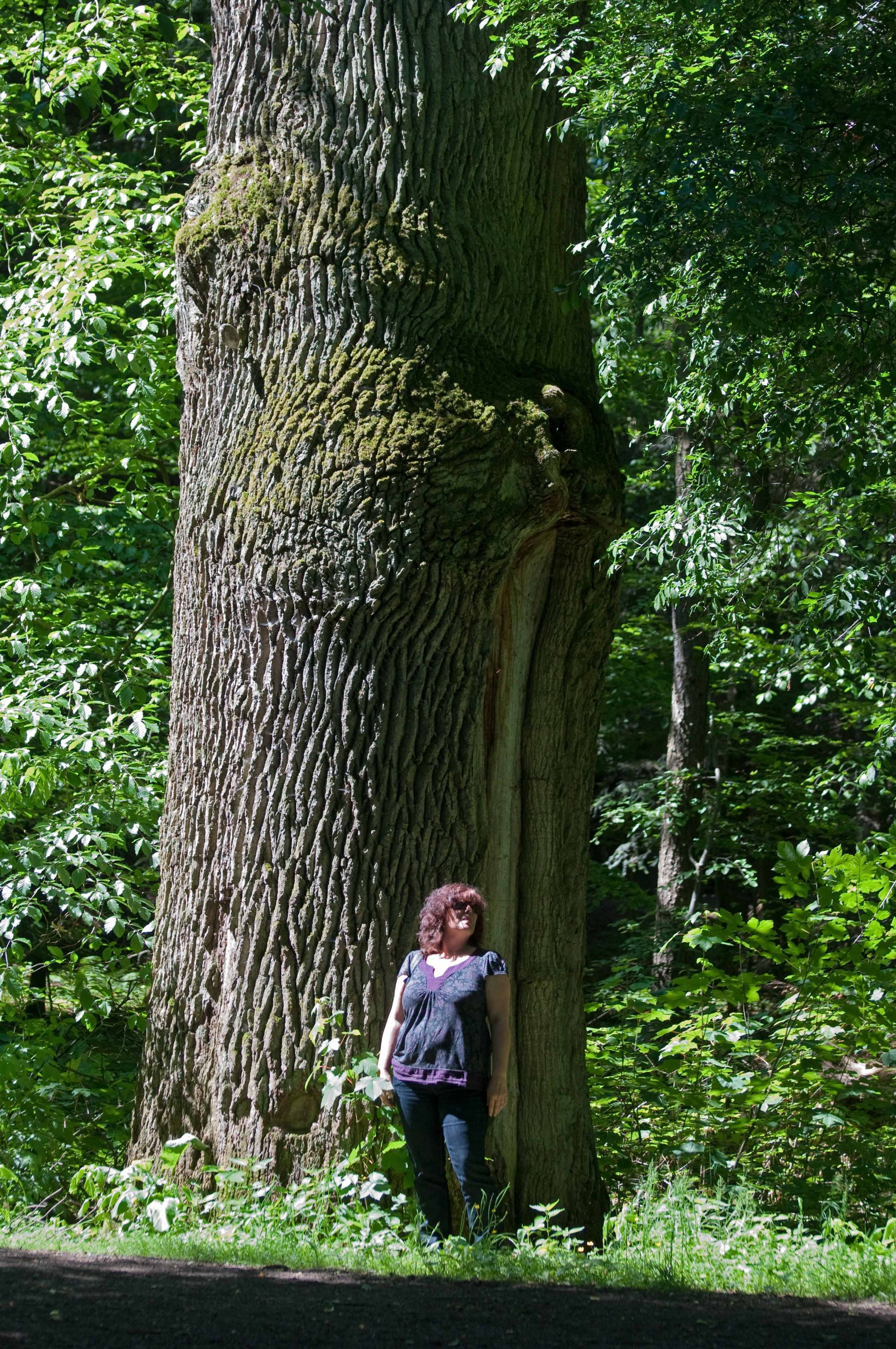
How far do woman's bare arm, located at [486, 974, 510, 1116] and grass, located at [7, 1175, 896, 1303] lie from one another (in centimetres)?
53

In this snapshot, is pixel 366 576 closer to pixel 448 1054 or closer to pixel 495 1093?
pixel 448 1054

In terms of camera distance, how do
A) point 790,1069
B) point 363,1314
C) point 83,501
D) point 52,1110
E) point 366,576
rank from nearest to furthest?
point 363,1314 < point 366,576 < point 52,1110 < point 790,1069 < point 83,501

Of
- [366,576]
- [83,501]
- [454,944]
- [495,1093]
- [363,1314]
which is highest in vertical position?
[83,501]

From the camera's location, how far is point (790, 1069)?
680 cm

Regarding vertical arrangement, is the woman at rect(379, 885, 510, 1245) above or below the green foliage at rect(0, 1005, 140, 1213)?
above

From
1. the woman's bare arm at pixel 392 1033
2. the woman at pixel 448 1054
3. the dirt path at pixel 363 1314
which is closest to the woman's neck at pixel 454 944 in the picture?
the woman at pixel 448 1054

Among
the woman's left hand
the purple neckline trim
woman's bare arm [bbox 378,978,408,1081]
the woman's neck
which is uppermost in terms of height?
the woman's neck

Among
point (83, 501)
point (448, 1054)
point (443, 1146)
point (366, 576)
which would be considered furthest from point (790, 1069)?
point (83, 501)

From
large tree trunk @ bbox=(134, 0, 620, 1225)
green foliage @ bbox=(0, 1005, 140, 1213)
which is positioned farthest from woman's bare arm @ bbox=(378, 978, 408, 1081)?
green foliage @ bbox=(0, 1005, 140, 1213)

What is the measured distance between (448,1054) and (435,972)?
326 millimetres

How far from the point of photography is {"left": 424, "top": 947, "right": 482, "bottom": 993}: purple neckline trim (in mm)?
4980

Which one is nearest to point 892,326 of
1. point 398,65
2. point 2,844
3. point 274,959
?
point 398,65

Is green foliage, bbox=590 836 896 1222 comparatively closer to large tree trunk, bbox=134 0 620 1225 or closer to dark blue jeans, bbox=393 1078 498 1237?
large tree trunk, bbox=134 0 620 1225

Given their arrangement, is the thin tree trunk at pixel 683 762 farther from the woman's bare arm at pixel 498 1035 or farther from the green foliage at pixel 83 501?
the woman's bare arm at pixel 498 1035
